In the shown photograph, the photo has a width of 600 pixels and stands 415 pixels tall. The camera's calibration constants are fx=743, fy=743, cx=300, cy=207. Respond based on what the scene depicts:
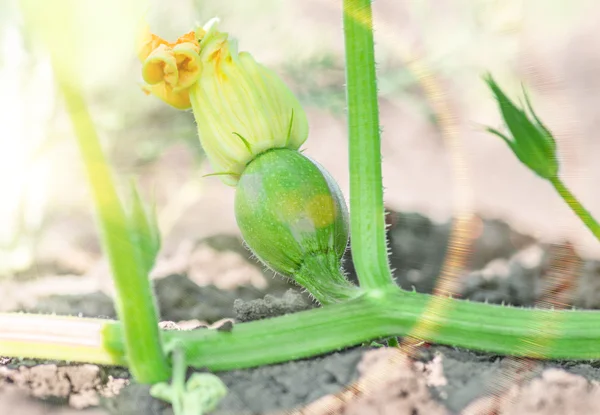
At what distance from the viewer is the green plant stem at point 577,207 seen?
910 millimetres

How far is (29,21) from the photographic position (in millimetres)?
905

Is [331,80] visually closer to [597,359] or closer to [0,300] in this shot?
[0,300]

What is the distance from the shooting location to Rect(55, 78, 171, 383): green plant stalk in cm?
81

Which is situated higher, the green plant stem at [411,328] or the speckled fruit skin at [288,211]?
the speckled fruit skin at [288,211]

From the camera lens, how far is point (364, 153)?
37.9 inches

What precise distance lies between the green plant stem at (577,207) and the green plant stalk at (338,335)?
0.11m

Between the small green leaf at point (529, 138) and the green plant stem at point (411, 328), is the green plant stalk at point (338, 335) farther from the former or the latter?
the small green leaf at point (529, 138)

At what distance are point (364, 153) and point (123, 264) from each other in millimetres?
341

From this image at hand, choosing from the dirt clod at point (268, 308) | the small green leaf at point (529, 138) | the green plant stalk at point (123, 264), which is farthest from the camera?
the dirt clod at point (268, 308)

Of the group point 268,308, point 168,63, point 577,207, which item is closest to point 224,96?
point 168,63

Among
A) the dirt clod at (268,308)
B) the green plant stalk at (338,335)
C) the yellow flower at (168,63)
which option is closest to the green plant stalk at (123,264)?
the green plant stalk at (338,335)

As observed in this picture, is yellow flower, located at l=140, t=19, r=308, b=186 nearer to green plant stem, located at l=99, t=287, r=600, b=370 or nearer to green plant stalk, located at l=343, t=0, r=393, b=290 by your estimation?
green plant stalk, located at l=343, t=0, r=393, b=290

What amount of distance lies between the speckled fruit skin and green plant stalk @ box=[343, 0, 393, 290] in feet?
0.10

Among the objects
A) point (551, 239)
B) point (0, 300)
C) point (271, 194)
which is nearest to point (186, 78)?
point (271, 194)
